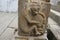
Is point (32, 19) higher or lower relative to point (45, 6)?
lower

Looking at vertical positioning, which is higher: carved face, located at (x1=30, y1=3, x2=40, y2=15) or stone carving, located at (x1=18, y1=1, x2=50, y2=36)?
carved face, located at (x1=30, y1=3, x2=40, y2=15)

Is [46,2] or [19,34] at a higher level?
[46,2]

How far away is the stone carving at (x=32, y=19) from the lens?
1297 millimetres

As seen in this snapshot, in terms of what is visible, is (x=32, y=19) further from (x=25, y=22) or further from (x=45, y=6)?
(x=45, y=6)

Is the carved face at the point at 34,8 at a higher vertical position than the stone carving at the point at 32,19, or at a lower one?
higher

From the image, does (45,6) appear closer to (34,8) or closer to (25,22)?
(34,8)

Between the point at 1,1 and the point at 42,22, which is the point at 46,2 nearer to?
the point at 42,22

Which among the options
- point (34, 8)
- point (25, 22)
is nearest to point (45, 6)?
point (34, 8)

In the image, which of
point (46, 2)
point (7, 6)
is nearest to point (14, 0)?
point (7, 6)

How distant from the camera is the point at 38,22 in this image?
4.44 ft

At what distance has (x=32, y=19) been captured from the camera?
1.34m

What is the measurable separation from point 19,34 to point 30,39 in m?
0.13

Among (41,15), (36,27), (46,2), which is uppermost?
(46,2)

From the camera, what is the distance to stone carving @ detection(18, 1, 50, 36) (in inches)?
51.1
